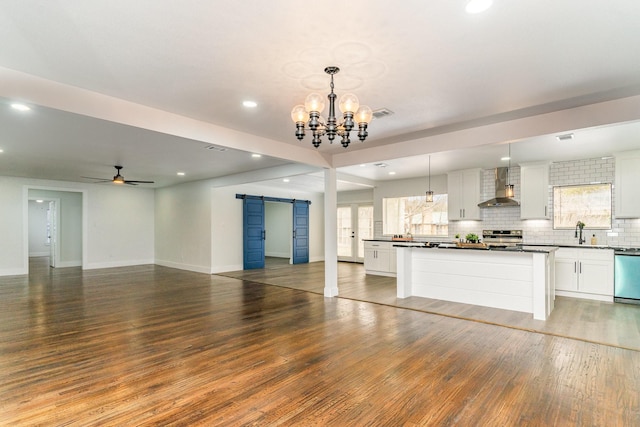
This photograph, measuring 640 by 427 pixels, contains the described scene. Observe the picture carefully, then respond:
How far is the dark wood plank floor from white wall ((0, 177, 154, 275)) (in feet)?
19.4

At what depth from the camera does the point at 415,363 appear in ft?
10.4

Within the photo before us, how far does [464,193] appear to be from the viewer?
7852 millimetres

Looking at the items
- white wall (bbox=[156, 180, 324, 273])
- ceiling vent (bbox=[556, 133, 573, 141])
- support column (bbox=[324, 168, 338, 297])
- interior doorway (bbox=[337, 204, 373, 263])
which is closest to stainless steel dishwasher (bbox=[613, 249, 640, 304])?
ceiling vent (bbox=[556, 133, 573, 141])

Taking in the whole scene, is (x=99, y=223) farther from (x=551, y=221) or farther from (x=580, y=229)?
(x=580, y=229)

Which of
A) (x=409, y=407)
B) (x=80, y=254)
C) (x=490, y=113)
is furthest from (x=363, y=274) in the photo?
(x=80, y=254)

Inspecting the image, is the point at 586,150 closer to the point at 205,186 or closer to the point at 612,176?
the point at 612,176

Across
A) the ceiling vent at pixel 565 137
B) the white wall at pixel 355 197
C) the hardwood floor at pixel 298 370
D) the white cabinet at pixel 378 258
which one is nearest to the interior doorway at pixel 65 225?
the hardwood floor at pixel 298 370

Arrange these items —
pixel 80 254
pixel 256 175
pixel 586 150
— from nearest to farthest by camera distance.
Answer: pixel 586 150
pixel 256 175
pixel 80 254

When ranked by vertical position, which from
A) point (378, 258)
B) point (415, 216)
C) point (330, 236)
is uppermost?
point (415, 216)

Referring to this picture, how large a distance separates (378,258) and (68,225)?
374 inches

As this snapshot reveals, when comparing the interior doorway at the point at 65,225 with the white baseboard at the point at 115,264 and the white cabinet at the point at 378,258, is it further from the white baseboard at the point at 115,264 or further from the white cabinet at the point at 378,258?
the white cabinet at the point at 378,258

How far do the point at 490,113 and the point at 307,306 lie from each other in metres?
3.70

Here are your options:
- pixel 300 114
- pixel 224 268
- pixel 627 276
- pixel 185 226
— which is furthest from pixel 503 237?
pixel 185 226

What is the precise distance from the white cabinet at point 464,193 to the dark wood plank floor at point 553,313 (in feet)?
7.47
